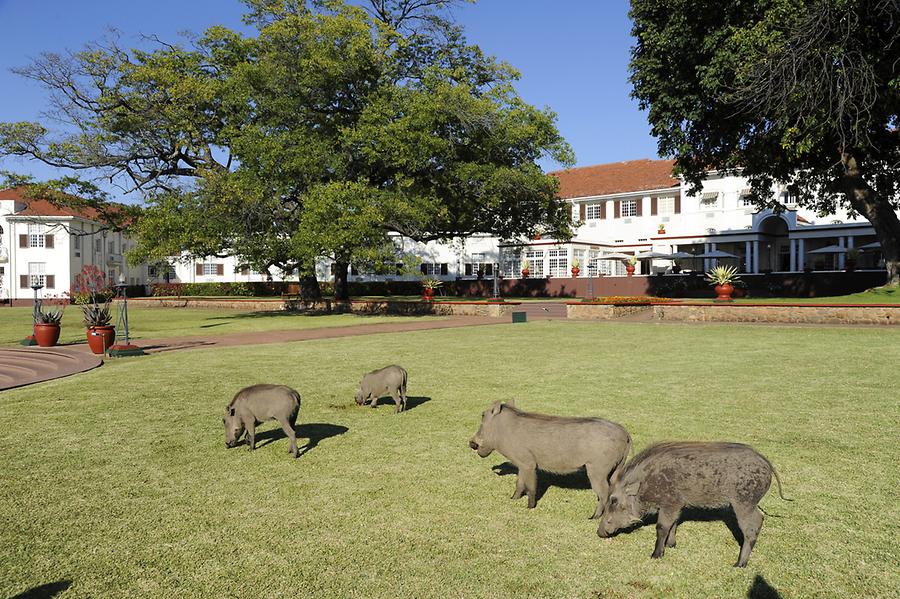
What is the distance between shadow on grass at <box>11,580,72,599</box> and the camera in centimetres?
370

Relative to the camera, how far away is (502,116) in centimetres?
3064

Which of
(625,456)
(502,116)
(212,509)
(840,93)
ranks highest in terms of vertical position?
(502,116)

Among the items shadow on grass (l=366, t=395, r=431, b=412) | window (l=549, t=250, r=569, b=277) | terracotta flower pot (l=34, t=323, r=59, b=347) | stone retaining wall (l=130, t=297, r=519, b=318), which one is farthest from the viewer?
window (l=549, t=250, r=569, b=277)

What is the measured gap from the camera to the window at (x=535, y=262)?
55.1m

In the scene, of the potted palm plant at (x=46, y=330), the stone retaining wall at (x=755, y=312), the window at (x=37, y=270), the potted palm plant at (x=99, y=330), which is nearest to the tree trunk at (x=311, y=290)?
the stone retaining wall at (x=755, y=312)

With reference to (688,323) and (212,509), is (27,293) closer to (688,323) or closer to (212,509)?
(688,323)

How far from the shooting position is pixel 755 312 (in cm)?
2366

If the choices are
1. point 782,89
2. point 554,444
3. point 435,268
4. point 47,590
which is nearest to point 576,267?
point 435,268

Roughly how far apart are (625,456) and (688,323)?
20822 millimetres

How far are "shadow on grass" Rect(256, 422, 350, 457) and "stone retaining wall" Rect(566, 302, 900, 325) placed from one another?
66.8 feet

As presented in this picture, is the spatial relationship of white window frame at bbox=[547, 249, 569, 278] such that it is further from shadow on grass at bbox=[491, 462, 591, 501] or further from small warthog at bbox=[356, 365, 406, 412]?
shadow on grass at bbox=[491, 462, 591, 501]

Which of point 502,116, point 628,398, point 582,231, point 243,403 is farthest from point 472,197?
point 582,231

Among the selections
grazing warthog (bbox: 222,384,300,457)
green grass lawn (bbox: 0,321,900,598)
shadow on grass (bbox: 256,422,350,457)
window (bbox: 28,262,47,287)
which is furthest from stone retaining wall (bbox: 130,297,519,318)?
window (bbox: 28,262,47,287)

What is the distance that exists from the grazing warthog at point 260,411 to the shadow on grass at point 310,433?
344 mm
